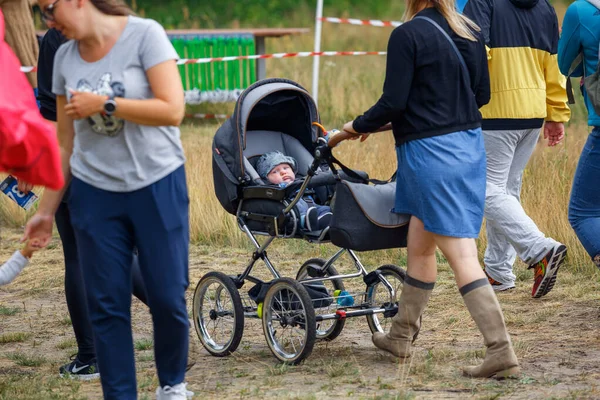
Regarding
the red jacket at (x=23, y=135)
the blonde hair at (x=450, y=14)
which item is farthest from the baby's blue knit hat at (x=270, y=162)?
the red jacket at (x=23, y=135)

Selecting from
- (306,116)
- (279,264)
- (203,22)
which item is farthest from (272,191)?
(203,22)

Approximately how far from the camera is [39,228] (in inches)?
165

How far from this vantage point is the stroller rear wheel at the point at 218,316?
5427 millimetres

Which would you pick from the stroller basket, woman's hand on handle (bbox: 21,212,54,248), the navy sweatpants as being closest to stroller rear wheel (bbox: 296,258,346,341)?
the stroller basket

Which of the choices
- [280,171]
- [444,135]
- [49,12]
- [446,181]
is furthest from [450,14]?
[49,12]

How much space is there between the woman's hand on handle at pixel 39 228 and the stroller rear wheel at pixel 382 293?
1829 millimetres

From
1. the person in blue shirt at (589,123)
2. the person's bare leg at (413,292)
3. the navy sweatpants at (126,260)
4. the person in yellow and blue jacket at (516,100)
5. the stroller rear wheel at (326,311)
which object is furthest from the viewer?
the person in yellow and blue jacket at (516,100)

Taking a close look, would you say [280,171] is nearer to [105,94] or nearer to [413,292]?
[413,292]

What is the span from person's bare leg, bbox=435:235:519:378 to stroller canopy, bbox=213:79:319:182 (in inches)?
48.9

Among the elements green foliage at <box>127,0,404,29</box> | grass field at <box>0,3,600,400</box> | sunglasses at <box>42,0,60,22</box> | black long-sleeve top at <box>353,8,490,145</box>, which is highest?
sunglasses at <box>42,0,60,22</box>

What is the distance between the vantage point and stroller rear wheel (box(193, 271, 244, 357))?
543cm

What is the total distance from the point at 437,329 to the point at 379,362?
76 cm

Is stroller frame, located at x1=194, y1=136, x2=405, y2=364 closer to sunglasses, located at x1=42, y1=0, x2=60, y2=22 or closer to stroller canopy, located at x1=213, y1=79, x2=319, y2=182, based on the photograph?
stroller canopy, located at x1=213, y1=79, x2=319, y2=182

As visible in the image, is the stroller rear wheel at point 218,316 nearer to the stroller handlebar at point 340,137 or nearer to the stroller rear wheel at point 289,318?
the stroller rear wheel at point 289,318
